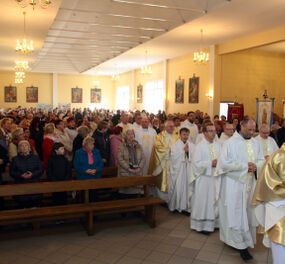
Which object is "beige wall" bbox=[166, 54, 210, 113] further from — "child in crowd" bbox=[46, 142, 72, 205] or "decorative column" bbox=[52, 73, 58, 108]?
"decorative column" bbox=[52, 73, 58, 108]

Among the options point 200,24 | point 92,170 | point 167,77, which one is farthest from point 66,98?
point 92,170

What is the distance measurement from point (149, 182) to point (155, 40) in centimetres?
1160

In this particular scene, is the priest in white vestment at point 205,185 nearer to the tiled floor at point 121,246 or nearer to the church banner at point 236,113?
the tiled floor at point 121,246

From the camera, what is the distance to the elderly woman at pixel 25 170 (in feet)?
18.8

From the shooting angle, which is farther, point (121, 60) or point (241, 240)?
point (121, 60)

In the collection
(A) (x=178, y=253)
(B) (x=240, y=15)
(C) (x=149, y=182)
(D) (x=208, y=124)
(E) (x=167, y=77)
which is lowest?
(A) (x=178, y=253)

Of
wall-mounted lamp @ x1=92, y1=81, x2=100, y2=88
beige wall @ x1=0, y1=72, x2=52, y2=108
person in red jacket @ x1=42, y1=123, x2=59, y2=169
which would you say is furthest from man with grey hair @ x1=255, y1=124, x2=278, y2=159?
wall-mounted lamp @ x1=92, y1=81, x2=100, y2=88

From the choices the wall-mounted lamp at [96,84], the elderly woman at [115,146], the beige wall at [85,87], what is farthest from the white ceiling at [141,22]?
the wall-mounted lamp at [96,84]

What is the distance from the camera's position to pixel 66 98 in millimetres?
36094

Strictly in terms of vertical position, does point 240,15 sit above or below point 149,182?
above

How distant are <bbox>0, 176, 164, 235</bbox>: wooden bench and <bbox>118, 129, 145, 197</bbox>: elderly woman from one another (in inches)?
20.0

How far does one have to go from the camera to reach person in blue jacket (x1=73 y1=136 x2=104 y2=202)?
246 inches

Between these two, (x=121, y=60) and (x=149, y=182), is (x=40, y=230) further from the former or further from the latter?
(x=121, y=60)

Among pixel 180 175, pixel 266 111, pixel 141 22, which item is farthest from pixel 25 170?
pixel 266 111
